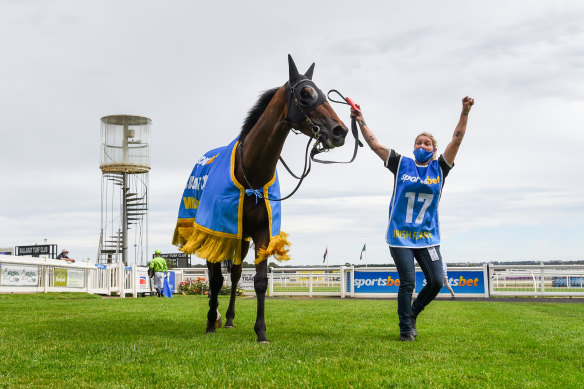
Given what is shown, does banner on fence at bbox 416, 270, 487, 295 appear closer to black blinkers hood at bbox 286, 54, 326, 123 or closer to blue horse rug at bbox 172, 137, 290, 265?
blue horse rug at bbox 172, 137, 290, 265

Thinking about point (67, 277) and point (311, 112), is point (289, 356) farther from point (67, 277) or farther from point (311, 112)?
point (67, 277)

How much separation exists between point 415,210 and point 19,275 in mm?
16682

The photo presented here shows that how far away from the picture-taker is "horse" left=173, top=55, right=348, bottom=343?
6.05 metres

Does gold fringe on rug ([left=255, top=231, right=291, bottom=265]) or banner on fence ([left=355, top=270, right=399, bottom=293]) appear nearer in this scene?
gold fringe on rug ([left=255, top=231, right=291, bottom=265])

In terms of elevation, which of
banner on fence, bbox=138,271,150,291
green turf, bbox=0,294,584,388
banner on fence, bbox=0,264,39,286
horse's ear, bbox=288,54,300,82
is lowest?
banner on fence, bbox=138,271,150,291

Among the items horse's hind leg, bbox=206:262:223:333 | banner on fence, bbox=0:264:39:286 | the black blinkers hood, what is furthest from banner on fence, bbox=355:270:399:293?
the black blinkers hood

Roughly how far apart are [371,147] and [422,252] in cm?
127

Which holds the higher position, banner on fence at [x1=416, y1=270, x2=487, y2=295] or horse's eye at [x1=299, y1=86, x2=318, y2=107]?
horse's eye at [x1=299, y1=86, x2=318, y2=107]

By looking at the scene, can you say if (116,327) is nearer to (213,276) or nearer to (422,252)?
(213,276)

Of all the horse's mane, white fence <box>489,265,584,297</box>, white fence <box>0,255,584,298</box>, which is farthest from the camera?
white fence <box>489,265,584,297</box>

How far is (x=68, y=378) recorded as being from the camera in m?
4.02

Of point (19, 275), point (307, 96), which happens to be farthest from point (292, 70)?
point (19, 275)

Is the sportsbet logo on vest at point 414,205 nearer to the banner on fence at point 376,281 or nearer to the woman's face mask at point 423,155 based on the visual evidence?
the woman's face mask at point 423,155

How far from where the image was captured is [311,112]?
19.8 feet
